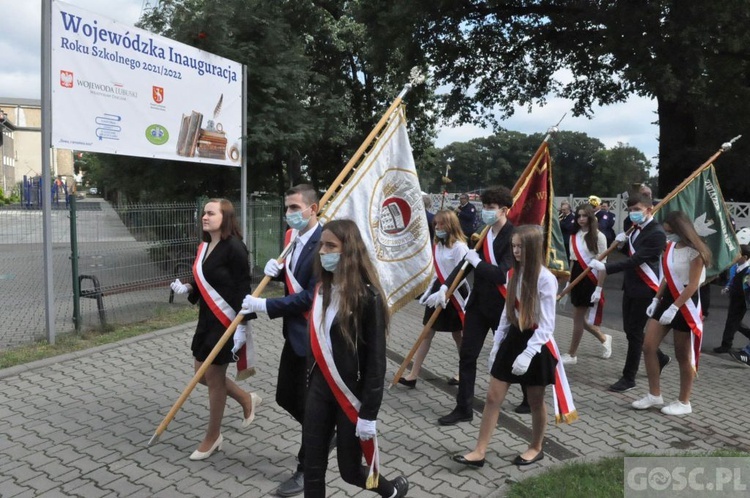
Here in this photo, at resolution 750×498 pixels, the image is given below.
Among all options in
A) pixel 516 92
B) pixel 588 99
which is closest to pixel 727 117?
pixel 588 99

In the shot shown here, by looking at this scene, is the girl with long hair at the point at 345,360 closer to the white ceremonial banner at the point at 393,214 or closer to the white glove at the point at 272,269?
the white glove at the point at 272,269

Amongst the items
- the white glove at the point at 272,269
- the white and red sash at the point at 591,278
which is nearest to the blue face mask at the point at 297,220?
the white glove at the point at 272,269

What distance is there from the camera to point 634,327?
20.5ft

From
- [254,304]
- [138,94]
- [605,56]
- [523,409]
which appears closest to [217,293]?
[254,304]

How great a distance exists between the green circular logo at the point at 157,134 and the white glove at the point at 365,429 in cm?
677

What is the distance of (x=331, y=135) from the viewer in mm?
15727

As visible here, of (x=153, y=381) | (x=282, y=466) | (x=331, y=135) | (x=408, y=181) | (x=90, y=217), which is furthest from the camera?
(x=331, y=135)

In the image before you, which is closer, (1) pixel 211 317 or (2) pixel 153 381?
(1) pixel 211 317

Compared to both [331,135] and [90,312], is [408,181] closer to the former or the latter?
[90,312]

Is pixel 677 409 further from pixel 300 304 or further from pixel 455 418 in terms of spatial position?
pixel 300 304

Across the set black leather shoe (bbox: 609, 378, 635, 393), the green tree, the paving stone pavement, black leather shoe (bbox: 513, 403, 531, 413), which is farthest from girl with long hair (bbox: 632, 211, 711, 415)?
the green tree

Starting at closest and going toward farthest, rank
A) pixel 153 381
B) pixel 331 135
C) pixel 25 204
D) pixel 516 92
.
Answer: pixel 153 381, pixel 25 204, pixel 331 135, pixel 516 92

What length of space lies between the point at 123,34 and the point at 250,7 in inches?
191

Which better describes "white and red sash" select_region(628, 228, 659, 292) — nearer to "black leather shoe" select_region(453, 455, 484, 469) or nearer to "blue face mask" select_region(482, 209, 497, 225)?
"blue face mask" select_region(482, 209, 497, 225)
